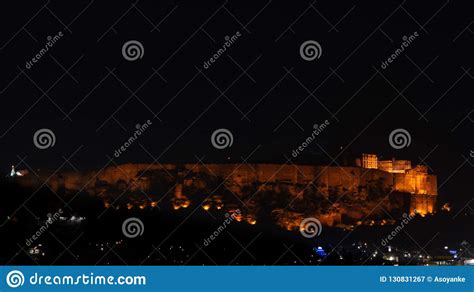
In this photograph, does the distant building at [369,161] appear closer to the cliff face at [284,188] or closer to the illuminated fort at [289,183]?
the illuminated fort at [289,183]

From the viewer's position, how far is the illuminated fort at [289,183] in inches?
1864

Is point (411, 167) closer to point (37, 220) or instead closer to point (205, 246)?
point (205, 246)

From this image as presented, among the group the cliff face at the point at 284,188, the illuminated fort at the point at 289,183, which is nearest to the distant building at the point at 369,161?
the illuminated fort at the point at 289,183

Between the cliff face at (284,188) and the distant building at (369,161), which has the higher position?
the distant building at (369,161)

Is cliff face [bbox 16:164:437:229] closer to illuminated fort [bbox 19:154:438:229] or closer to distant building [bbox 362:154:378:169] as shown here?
illuminated fort [bbox 19:154:438:229]

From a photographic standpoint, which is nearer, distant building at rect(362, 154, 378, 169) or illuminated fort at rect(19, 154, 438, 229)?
illuminated fort at rect(19, 154, 438, 229)

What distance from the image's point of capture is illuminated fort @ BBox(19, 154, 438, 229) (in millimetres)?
47344

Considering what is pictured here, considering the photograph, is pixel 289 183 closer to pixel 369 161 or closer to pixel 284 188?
pixel 284 188

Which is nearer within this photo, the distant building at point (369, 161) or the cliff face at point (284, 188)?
the cliff face at point (284, 188)

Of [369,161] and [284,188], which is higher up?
[369,161]

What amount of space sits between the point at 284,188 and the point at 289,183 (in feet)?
2.55

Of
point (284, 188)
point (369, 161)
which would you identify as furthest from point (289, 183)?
point (369, 161)

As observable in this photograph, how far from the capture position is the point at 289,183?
52.8 metres

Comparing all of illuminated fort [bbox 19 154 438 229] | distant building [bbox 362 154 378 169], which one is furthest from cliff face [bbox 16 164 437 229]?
distant building [bbox 362 154 378 169]
